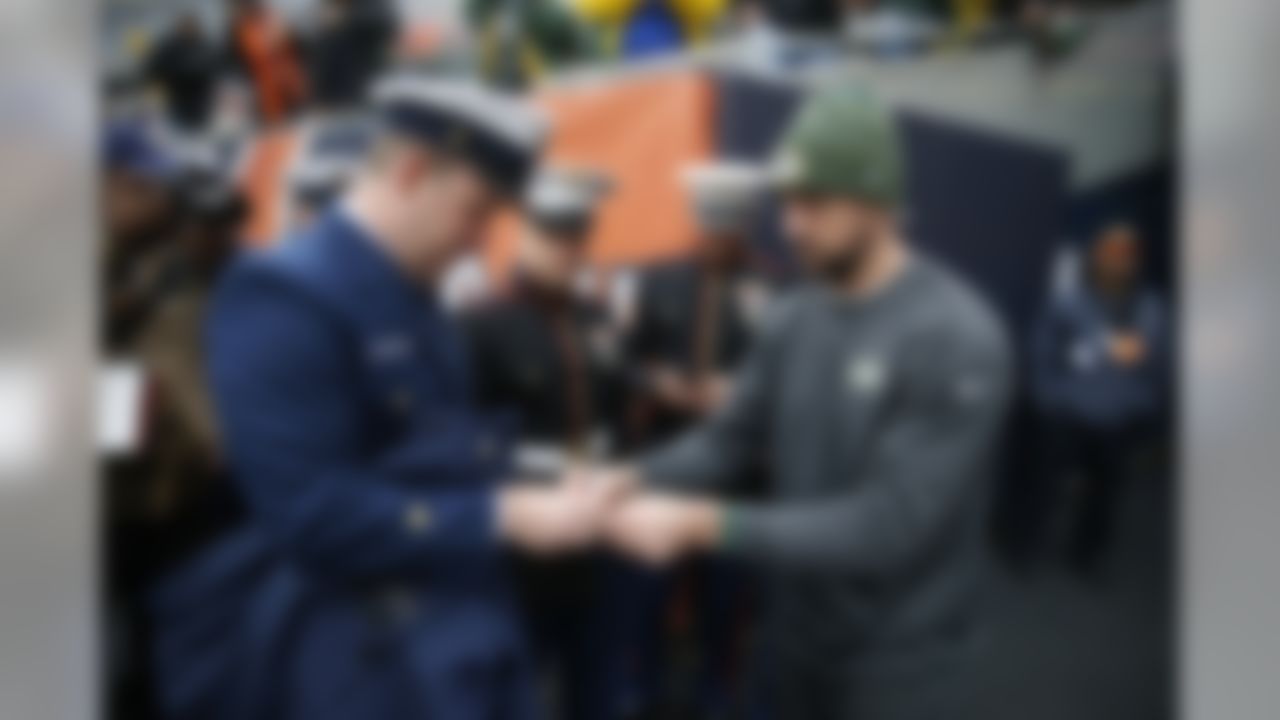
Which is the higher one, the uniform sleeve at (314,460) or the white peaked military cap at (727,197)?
the white peaked military cap at (727,197)

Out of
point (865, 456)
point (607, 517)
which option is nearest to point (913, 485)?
point (865, 456)

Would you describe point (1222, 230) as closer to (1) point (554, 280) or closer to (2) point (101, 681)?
(1) point (554, 280)

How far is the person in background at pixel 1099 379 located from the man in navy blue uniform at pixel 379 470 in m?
0.52

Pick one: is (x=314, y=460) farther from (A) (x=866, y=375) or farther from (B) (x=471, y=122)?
(A) (x=866, y=375)

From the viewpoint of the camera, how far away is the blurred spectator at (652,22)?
209cm

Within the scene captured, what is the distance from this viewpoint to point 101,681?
216 cm

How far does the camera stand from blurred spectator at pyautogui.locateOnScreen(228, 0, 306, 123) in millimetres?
2109

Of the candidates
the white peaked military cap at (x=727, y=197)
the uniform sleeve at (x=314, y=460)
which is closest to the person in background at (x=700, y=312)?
the white peaked military cap at (x=727, y=197)

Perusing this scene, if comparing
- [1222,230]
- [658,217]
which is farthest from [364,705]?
[1222,230]

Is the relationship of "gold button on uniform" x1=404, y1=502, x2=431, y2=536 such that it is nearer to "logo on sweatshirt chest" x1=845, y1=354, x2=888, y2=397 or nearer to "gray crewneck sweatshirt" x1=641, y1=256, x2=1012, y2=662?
"gray crewneck sweatshirt" x1=641, y1=256, x2=1012, y2=662

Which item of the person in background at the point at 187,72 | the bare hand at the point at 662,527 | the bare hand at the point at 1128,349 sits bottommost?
the bare hand at the point at 662,527

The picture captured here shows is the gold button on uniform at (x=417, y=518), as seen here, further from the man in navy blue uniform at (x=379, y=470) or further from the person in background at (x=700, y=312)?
the person in background at (x=700, y=312)

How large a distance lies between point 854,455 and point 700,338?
0.22 m

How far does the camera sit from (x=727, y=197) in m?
2.06
